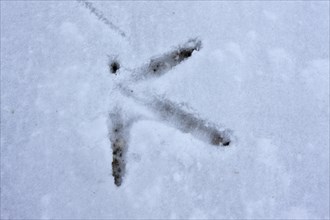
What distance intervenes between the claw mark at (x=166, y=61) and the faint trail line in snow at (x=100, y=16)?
13cm

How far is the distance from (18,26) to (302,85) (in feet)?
3.01

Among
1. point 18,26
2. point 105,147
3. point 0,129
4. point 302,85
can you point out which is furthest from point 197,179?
point 18,26

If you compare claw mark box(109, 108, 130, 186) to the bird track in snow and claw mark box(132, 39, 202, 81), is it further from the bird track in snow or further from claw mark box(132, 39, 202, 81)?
claw mark box(132, 39, 202, 81)

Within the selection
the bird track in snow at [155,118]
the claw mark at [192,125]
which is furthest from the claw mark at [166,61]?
the claw mark at [192,125]

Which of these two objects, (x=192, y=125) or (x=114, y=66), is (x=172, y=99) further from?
(x=114, y=66)

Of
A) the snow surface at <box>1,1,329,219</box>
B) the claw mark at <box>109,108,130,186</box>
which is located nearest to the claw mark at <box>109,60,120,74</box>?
the snow surface at <box>1,1,329,219</box>

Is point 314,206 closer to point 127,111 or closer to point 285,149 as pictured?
point 285,149

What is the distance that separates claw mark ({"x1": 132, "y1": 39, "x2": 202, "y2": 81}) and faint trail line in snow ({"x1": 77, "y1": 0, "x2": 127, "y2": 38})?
131 mm

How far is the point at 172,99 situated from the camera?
1021 millimetres

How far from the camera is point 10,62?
1042mm

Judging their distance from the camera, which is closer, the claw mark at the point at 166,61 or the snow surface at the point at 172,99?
the snow surface at the point at 172,99

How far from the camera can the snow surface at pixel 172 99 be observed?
36.6 inches

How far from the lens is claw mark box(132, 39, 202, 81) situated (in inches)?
41.4

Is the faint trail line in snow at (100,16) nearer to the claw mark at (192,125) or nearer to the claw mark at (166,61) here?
the claw mark at (166,61)
